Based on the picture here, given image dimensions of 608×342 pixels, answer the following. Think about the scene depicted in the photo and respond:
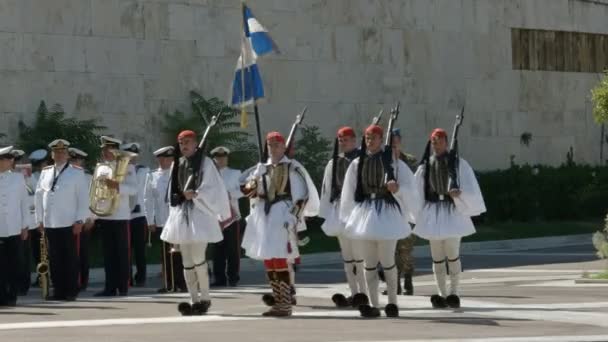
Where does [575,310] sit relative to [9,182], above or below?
below

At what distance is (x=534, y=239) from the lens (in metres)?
32.5

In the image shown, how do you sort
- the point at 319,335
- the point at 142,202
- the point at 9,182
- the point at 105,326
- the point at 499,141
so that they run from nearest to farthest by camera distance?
the point at 319,335, the point at 105,326, the point at 9,182, the point at 142,202, the point at 499,141

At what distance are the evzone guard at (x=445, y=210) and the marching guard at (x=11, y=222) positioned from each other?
17.1ft

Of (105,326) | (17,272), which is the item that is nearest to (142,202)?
(17,272)

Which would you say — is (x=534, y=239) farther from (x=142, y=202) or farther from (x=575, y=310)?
(x=575, y=310)

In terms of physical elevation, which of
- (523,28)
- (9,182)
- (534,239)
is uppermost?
(523,28)

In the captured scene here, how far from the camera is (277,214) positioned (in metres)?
16.7

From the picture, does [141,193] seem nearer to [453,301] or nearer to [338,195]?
[338,195]

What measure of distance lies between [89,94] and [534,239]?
30.7ft

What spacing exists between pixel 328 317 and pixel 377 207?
3.90 feet

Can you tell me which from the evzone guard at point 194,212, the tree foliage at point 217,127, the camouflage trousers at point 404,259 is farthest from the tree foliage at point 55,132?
the evzone guard at point 194,212

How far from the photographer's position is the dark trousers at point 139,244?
23.1 m

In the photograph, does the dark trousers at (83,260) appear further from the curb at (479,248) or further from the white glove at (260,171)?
the white glove at (260,171)

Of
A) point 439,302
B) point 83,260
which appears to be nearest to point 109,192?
point 83,260
